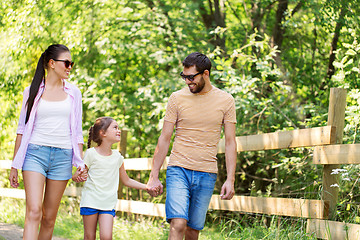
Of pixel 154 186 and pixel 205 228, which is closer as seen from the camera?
pixel 154 186

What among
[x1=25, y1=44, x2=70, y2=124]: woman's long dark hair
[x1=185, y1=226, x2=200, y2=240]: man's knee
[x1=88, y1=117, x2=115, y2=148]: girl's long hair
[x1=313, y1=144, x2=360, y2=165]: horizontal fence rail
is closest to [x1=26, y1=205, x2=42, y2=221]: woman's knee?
[x1=25, y1=44, x2=70, y2=124]: woman's long dark hair

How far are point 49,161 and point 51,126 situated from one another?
28 centimetres

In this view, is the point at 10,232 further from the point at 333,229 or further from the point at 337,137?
the point at 337,137

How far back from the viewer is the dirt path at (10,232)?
251 inches

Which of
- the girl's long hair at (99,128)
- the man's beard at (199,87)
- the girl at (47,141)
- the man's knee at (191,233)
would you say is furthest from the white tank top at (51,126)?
the man's knee at (191,233)

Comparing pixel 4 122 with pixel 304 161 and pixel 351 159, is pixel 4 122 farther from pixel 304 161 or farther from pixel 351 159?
pixel 351 159

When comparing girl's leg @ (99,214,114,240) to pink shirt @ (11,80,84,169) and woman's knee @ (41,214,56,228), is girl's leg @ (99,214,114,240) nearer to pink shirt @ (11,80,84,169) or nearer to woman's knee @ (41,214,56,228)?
woman's knee @ (41,214,56,228)

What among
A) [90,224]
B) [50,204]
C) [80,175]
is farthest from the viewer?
[90,224]

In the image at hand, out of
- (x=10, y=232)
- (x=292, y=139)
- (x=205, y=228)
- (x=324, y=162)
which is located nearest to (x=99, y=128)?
(x=292, y=139)

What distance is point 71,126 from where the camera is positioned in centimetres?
429

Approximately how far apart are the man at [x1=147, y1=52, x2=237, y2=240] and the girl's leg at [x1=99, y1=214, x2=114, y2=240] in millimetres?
700

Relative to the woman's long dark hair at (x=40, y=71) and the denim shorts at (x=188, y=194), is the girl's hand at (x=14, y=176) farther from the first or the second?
the denim shorts at (x=188, y=194)

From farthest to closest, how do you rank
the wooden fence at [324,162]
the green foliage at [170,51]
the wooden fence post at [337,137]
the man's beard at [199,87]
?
the green foliage at [170,51] → the wooden fence post at [337,137] → the wooden fence at [324,162] → the man's beard at [199,87]

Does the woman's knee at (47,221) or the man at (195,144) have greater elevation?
the man at (195,144)
